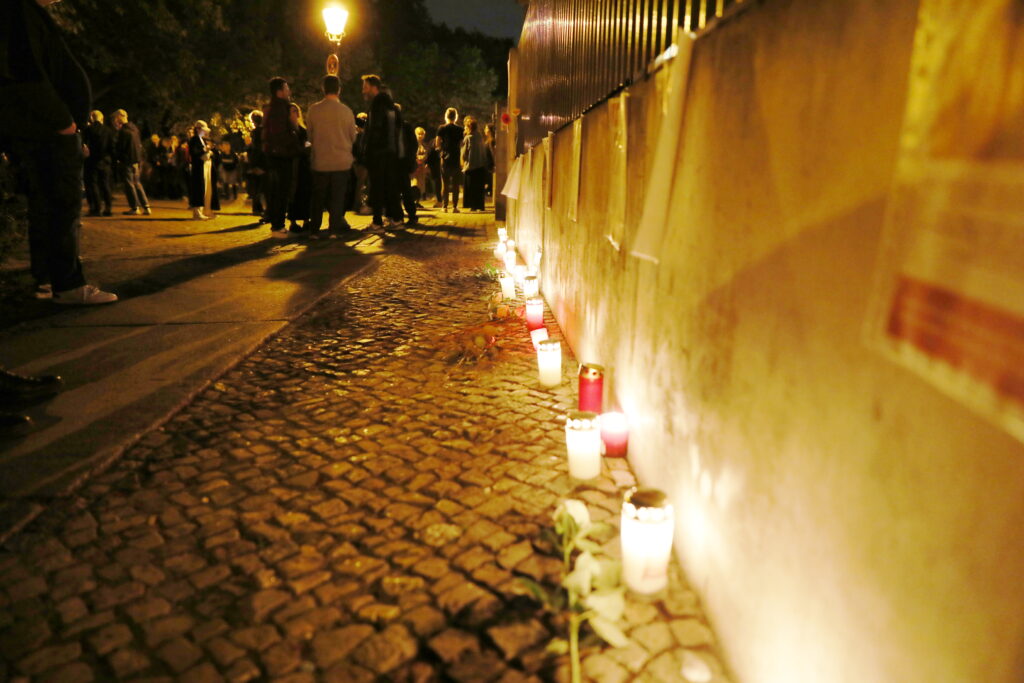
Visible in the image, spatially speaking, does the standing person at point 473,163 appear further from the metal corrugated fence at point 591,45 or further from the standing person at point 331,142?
the metal corrugated fence at point 591,45

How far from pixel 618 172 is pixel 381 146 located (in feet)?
29.2

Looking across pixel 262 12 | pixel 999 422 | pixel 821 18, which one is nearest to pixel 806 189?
pixel 821 18

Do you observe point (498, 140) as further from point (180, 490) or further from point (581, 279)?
point (180, 490)

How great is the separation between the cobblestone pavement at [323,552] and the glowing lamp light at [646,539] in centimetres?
9

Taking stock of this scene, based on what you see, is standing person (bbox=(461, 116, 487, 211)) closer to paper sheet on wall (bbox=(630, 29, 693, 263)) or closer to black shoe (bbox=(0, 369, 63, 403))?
black shoe (bbox=(0, 369, 63, 403))

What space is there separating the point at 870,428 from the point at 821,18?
0.82 metres

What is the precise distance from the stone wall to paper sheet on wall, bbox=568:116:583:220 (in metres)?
2.05

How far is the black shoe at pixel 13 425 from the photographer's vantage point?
10.6 feet

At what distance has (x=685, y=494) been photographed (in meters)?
2.17

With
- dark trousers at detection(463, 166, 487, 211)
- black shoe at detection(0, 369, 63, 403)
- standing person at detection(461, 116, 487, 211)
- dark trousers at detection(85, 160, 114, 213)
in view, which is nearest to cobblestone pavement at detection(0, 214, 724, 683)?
black shoe at detection(0, 369, 63, 403)

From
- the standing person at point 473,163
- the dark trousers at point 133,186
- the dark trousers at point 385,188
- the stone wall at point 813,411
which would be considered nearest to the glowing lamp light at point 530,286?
the stone wall at point 813,411

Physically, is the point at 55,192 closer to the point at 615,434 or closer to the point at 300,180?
the point at 615,434

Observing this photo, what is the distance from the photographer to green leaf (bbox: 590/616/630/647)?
1.86 m

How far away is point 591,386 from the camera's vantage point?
332cm
